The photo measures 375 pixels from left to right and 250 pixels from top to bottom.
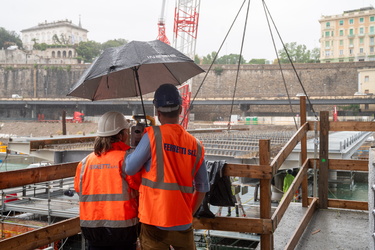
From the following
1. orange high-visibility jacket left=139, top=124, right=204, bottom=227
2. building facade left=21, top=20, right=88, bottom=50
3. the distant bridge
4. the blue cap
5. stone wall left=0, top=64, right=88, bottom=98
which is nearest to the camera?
orange high-visibility jacket left=139, top=124, right=204, bottom=227

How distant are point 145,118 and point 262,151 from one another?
898 mm

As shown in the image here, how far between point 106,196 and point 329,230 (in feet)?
9.44

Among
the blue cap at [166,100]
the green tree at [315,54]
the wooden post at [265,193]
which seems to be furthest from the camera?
the green tree at [315,54]

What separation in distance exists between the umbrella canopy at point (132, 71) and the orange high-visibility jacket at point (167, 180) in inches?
21.3

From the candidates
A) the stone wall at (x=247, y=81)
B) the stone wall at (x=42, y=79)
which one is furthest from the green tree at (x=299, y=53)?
the stone wall at (x=42, y=79)

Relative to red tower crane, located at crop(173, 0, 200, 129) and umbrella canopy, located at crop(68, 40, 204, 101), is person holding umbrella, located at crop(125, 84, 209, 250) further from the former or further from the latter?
red tower crane, located at crop(173, 0, 200, 129)

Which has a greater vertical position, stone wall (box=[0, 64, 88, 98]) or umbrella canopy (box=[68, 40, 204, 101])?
stone wall (box=[0, 64, 88, 98])

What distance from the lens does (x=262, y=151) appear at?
3.03 m

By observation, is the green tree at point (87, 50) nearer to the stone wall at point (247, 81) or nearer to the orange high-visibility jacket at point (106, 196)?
the stone wall at point (247, 81)

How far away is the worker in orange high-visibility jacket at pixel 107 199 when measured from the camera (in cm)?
235

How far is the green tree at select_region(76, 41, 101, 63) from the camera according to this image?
96750mm

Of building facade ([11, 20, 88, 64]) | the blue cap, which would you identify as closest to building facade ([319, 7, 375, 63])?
building facade ([11, 20, 88, 64])

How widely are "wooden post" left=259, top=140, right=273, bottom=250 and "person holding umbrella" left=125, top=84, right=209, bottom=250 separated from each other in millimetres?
764

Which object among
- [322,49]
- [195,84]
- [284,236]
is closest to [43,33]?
[195,84]
